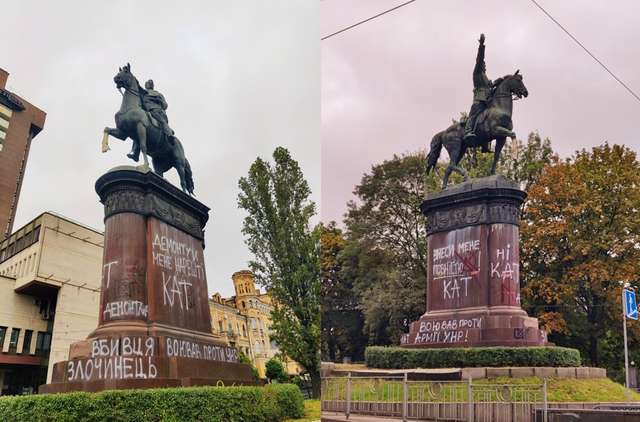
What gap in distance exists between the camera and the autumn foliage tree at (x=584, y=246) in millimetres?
22391

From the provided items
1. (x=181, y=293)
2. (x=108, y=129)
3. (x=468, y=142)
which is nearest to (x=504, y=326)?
(x=468, y=142)

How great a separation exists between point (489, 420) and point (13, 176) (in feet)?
138

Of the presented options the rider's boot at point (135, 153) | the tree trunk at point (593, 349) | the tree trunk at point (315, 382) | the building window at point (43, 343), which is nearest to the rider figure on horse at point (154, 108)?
the rider's boot at point (135, 153)

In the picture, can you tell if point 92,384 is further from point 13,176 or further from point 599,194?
point 13,176

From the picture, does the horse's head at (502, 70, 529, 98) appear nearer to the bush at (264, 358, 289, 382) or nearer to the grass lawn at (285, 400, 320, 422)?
the grass lawn at (285, 400, 320, 422)

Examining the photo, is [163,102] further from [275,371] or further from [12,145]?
[12,145]

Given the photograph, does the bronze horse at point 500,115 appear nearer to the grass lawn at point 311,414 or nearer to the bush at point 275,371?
the grass lawn at point 311,414

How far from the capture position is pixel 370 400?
378 inches

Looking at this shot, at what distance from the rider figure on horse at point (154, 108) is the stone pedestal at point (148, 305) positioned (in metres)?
1.28

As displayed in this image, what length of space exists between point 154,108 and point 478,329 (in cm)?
909

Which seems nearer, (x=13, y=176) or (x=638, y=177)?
→ (x=638, y=177)

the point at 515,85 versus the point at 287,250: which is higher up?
the point at 515,85

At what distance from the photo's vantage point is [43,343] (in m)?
31.1

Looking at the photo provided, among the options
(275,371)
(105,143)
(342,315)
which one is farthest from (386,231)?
(105,143)
